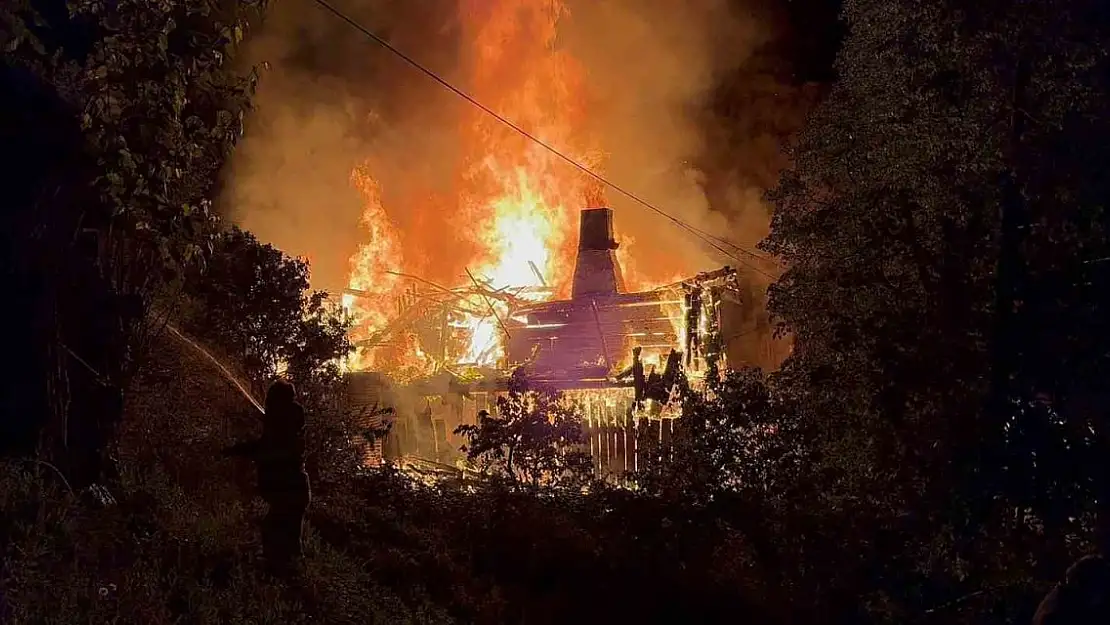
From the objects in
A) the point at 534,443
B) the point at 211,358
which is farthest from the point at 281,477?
the point at 211,358

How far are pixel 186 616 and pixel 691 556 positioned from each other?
571 centimetres

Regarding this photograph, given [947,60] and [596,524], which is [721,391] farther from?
[947,60]

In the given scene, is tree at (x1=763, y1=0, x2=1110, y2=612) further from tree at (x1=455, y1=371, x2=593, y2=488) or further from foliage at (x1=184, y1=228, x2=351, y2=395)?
foliage at (x1=184, y1=228, x2=351, y2=395)

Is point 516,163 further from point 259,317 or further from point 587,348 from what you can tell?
point 259,317

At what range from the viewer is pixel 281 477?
7.07 m

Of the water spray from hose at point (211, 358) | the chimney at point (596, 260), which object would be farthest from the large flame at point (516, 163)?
the water spray from hose at point (211, 358)

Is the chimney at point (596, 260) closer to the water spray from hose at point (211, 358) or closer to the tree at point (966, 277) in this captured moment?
the water spray from hose at point (211, 358)

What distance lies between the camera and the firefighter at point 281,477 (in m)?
6.82

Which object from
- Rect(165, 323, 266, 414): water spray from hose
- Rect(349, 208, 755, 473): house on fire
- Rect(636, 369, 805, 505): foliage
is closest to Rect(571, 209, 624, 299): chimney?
Rect(349, 208, 755, 473): house on fire

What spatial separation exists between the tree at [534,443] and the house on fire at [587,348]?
6075 millimetres

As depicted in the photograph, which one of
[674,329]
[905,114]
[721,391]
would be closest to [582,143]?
[674,329]

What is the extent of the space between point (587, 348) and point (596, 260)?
13.5ft

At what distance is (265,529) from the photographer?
681 centimetres

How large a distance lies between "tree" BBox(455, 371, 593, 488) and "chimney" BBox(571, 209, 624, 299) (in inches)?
648
